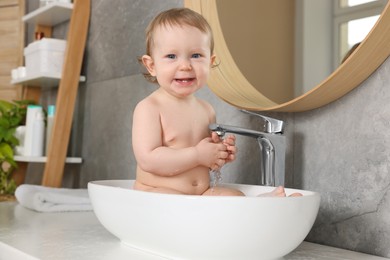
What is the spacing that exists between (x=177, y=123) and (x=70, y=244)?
0.29 metres

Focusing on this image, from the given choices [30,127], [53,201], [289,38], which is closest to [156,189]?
[289,38]

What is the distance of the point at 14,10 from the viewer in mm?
2238

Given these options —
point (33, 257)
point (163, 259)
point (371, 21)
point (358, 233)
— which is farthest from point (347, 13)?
point (33, 257)

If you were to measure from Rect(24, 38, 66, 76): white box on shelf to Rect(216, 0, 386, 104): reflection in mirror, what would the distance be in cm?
82

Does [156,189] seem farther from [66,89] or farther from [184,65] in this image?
[66,89]

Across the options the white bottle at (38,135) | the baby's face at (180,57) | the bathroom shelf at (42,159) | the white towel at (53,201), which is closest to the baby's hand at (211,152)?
the baby's face at (180,57)

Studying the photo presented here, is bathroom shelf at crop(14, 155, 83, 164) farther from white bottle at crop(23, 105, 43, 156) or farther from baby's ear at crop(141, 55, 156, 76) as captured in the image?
baby's ear at crop(141, 55, 156, 76)

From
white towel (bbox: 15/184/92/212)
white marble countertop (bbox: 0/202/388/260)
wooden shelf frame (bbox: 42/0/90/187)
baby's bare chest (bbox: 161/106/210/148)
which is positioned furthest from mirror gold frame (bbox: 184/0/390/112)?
wooden shelf frame (bbox: 42/0/90/187)

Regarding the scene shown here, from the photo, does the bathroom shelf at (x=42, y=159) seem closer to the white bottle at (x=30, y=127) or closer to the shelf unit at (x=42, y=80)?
the white bottle at (x=30, y=127)

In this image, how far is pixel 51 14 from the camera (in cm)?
191

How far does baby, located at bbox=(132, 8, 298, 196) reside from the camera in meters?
0.86

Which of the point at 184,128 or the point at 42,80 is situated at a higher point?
the point at 42,80

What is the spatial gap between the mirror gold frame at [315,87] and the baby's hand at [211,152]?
199 mm

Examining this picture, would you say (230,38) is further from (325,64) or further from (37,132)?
(37,132)
